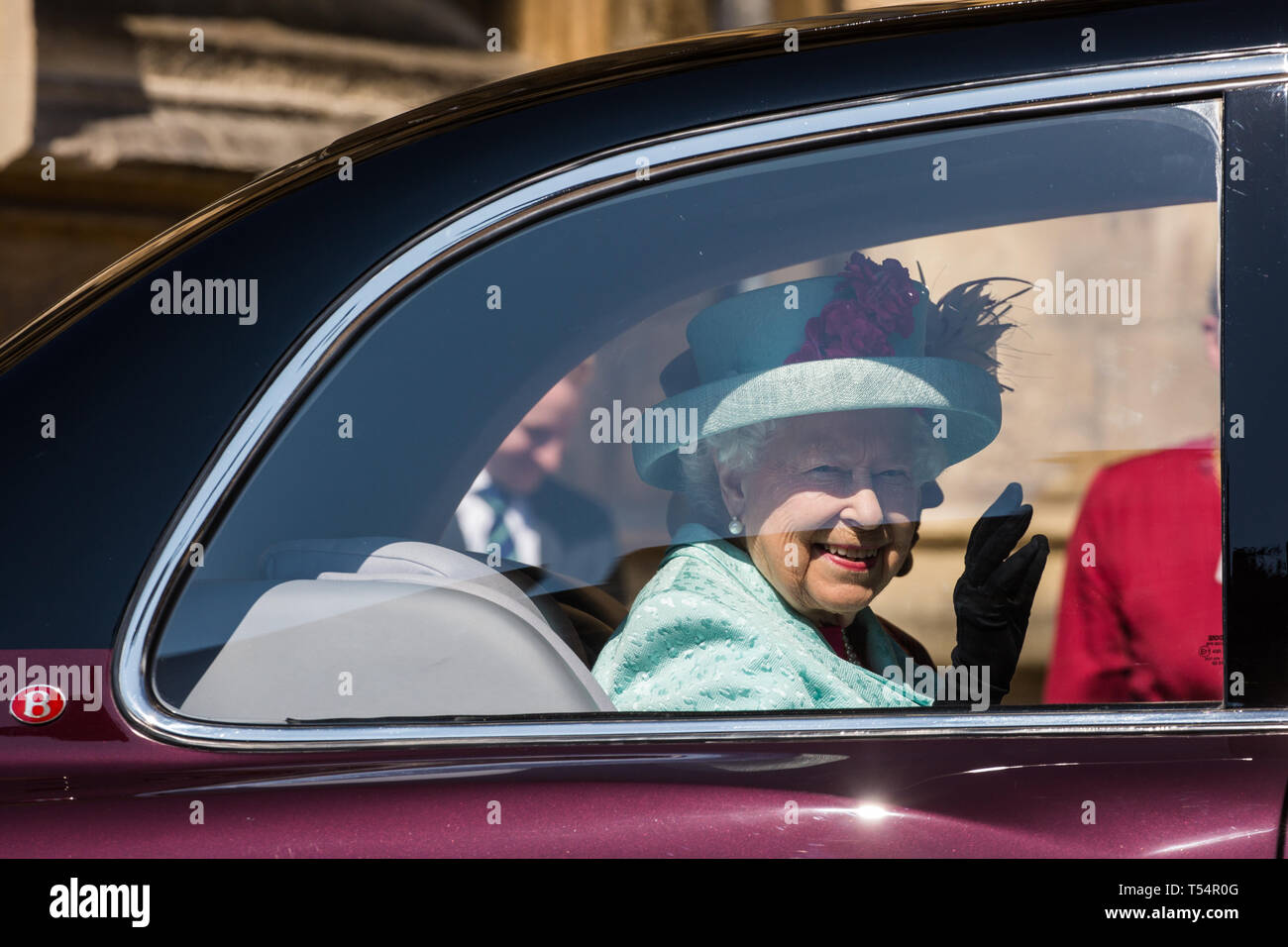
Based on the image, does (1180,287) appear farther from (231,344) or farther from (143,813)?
(143,813)

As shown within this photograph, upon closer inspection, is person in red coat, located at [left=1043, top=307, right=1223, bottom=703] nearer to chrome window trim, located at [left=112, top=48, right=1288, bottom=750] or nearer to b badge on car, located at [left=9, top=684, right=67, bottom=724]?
chrome window trim, located at [left=112, top=48, right=1288, bottom=750]

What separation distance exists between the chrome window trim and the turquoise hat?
22 cm

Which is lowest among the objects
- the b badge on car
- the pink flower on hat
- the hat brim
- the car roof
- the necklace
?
the necklace

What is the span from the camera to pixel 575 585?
1.49 m

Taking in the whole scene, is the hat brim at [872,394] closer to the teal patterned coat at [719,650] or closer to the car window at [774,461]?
the car window at [774,461]

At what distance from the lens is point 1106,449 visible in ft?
5.18

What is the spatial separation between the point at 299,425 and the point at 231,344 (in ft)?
0.32

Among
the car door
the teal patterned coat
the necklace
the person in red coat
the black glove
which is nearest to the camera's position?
the car door

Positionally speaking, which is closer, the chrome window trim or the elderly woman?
the chrome window trim

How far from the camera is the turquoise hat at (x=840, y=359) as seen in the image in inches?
60.9

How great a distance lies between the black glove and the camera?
1592 mm

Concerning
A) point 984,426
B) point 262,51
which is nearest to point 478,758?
point 984,426

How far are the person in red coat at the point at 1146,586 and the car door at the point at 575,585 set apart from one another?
47 mm

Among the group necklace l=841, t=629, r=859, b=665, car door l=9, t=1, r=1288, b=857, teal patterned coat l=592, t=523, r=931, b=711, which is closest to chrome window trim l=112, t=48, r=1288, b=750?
car door l=9, t=1, r=1288, b=857
